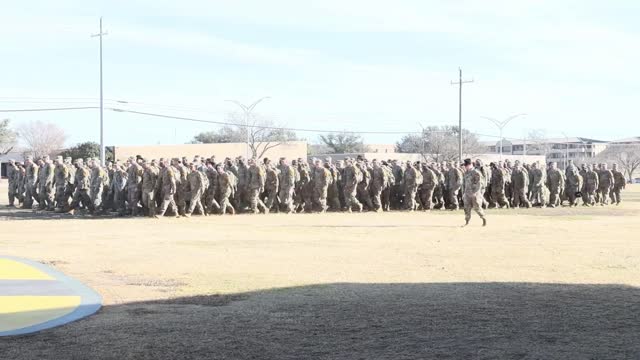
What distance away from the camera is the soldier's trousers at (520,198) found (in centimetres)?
3027

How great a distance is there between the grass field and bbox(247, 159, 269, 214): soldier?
5941mm

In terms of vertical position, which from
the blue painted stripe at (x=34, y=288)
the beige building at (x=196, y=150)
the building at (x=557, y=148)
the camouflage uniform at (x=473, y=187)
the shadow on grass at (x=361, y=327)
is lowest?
the shadow on grass at (x=361, y=327)

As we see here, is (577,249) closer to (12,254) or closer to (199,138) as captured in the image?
(12,254)

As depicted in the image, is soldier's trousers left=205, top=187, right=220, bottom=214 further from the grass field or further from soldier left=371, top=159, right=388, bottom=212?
soldier left=371, top=159, right=388, bottom=212

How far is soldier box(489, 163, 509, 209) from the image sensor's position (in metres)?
29.5

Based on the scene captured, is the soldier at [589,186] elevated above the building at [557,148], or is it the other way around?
the building at [557,148]

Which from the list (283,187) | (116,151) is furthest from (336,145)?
(283,187)

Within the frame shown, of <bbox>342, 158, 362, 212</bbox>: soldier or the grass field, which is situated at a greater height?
<bbox>342, 158, 362, 212</bbox>: soldier

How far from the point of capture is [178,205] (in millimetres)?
23969

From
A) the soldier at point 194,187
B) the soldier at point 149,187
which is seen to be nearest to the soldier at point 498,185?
the soldier at point 194,187

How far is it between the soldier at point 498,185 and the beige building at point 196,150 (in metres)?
40.0

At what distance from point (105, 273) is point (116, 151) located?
188 feet

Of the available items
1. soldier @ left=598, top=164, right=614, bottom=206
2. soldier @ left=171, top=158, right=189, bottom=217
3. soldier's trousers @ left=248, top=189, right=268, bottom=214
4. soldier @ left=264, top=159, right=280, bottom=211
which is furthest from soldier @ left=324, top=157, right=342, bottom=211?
soldier @ left=598, top=164, right=614, bottom=206

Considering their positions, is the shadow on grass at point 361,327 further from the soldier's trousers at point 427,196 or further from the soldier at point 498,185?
the soldier at point 498,185
